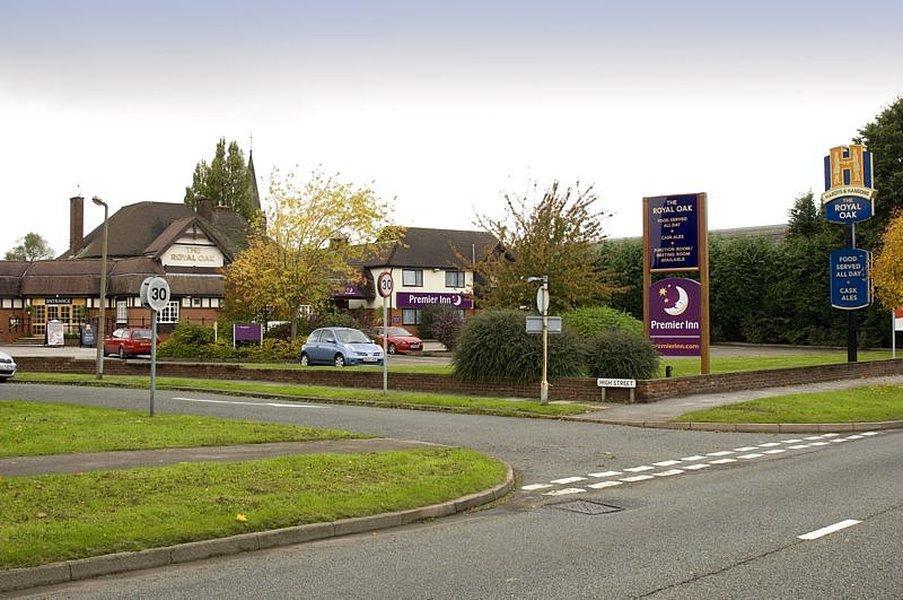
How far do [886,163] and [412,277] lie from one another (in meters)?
32.2

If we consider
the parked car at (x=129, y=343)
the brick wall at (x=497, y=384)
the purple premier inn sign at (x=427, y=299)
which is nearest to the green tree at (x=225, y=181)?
the purple premier inn sign at (x=427, y=299)

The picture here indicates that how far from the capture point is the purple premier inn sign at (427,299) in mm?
66500

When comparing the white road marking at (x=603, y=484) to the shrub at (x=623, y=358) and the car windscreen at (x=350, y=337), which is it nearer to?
the shrub at (x=623, y=358)

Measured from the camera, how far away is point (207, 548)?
25.7 ft

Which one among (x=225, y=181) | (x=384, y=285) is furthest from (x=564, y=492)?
(x=225, y=181)

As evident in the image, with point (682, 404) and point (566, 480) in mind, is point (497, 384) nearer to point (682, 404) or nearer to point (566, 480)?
point (682, 404)

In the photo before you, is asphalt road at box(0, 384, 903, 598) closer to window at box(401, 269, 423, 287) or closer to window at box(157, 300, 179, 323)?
window at box(157, 300, 179, 323)

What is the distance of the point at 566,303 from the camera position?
29719mm

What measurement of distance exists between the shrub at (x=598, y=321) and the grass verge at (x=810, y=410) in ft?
18.7

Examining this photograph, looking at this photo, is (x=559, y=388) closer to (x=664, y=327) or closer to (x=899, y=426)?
(x=664, y=327)

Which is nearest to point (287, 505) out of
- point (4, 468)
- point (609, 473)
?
point (4, 468)

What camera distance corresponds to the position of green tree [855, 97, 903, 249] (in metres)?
50.9

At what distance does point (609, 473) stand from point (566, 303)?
685 inches

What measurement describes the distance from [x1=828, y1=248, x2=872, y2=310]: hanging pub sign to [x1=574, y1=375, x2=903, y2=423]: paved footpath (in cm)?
602
